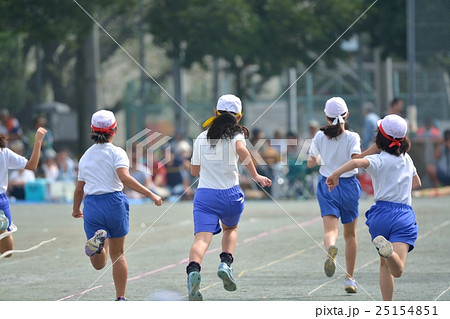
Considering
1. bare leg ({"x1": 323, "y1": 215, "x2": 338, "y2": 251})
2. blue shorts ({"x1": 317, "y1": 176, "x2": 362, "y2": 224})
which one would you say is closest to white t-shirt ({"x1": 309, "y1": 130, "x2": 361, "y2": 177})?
blue shorts ({"x1": 317, "y1": 176, "x2": 362, "y2": 224})

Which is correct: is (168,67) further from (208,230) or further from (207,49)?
(208,230)

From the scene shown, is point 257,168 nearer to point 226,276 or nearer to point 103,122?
point 103,122

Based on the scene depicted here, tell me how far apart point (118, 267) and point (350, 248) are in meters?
2.32

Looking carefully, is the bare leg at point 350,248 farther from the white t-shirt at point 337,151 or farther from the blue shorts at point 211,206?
the blue shorts at point 211,206

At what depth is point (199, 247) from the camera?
28.6 ft

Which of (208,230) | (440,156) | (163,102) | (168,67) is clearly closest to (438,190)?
(440,156)

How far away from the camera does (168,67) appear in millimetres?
50500

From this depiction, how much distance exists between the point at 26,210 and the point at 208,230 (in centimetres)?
1253

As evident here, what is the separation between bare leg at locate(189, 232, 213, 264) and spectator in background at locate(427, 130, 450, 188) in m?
15.3

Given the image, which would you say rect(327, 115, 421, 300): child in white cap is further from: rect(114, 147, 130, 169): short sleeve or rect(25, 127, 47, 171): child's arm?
rect(25, 127, 47, 171): child's arm

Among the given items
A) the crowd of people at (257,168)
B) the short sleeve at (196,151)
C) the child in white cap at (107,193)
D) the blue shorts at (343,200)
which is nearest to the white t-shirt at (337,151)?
the blue shorts at (343,200)

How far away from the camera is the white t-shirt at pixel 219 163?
349 inches

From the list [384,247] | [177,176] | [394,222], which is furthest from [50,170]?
[384,247]

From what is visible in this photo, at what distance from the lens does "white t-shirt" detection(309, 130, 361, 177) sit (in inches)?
394
